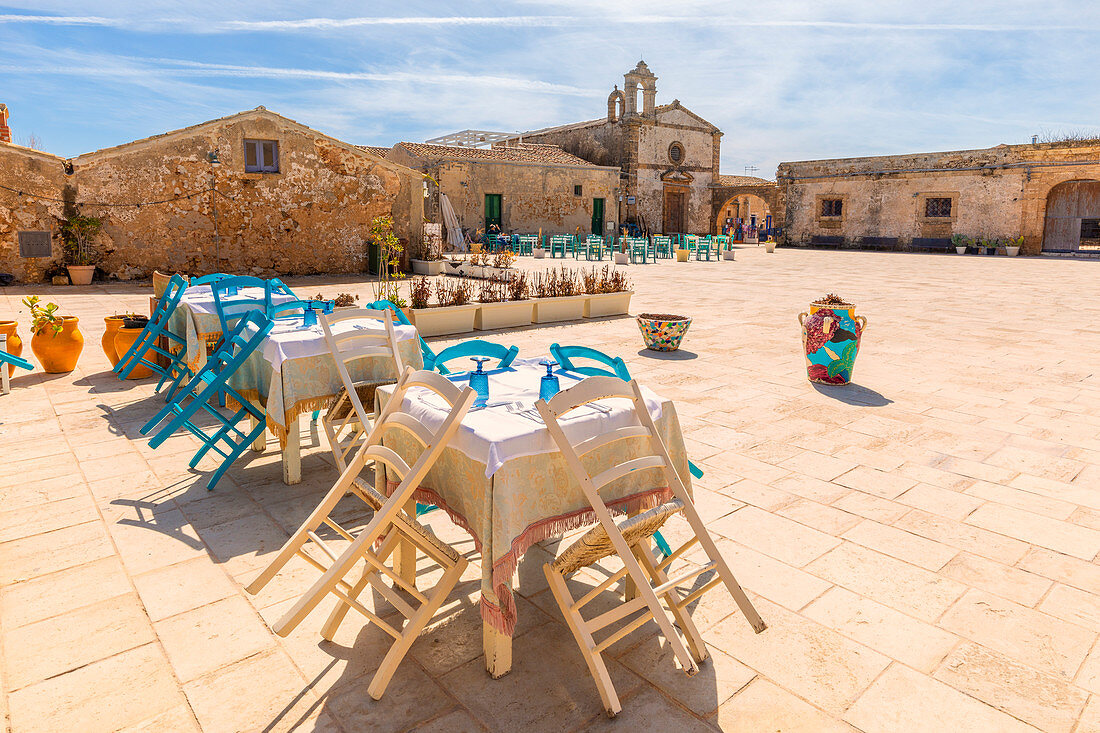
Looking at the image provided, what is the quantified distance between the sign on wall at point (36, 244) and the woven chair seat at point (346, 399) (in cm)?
1221

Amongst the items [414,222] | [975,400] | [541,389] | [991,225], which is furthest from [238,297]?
[991,225]

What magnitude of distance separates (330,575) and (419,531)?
0.31 metres

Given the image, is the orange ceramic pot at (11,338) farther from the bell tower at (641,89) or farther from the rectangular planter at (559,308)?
the bell tower at (641,89)

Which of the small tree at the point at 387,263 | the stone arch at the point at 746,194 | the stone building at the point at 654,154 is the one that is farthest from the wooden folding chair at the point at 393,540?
the stone arch at the point at 746,194

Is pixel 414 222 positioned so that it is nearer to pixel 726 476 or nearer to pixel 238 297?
pixel 238 297

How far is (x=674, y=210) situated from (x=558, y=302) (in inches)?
939

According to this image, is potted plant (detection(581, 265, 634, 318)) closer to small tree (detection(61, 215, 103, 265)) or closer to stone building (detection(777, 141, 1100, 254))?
small tree (detection(61, 215, 103, 265))

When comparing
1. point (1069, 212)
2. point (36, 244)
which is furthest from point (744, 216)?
point (36, 244)

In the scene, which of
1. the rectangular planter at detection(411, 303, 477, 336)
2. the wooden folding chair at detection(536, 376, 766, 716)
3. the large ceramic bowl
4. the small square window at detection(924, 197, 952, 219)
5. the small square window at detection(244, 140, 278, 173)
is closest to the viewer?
the wooden folding chair at detection(536, 376, 766, 716)

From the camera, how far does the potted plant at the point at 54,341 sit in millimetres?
6328

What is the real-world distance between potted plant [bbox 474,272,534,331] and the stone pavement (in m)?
3.66

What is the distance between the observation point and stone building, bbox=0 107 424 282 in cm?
1260

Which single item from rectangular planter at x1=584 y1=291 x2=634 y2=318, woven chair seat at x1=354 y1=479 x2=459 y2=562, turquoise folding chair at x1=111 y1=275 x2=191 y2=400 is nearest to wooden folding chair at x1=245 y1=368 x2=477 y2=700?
woven chair seat at x1=354 y1=479 x2=459 y2=562

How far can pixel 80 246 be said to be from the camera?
1295 cm
